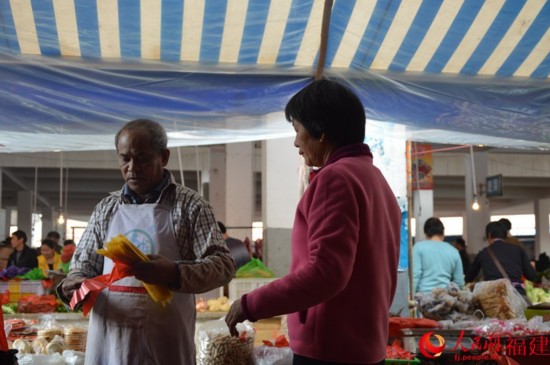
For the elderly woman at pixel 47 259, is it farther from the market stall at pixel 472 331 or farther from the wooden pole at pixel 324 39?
the wooden pole at pixel 324 39

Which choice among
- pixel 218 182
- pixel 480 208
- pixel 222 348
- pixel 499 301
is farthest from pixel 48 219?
pixel 222 348

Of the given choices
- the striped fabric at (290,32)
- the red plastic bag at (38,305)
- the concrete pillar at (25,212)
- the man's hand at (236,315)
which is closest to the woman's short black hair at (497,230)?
the striped fabric at (290,32)

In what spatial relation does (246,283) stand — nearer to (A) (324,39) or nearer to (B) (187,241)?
(A) (324,39)

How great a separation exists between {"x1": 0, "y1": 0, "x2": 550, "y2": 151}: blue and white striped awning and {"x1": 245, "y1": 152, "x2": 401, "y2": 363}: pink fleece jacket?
2.18 m

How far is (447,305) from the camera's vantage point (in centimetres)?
495

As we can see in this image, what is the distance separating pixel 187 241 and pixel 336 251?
89cm

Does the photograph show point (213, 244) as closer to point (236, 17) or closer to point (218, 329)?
point (218, 329)

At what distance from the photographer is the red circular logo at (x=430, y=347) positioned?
12.6 feet

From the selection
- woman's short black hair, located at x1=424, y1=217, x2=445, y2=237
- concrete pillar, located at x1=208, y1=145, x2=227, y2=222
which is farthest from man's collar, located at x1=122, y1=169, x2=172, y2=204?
concrete pillar, located at x1=208, y1=145, x2=227, y2=222

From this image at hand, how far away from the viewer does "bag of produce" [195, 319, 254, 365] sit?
12.0 ft

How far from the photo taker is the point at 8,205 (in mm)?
35812

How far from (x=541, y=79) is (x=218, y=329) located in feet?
9.77

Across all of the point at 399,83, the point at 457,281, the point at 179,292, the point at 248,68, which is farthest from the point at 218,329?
the point at 457,281

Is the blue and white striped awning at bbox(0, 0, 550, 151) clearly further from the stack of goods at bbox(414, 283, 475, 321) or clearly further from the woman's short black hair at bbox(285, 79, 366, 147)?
the woman's short black hair at bbox(285, 79, 366, 147)
